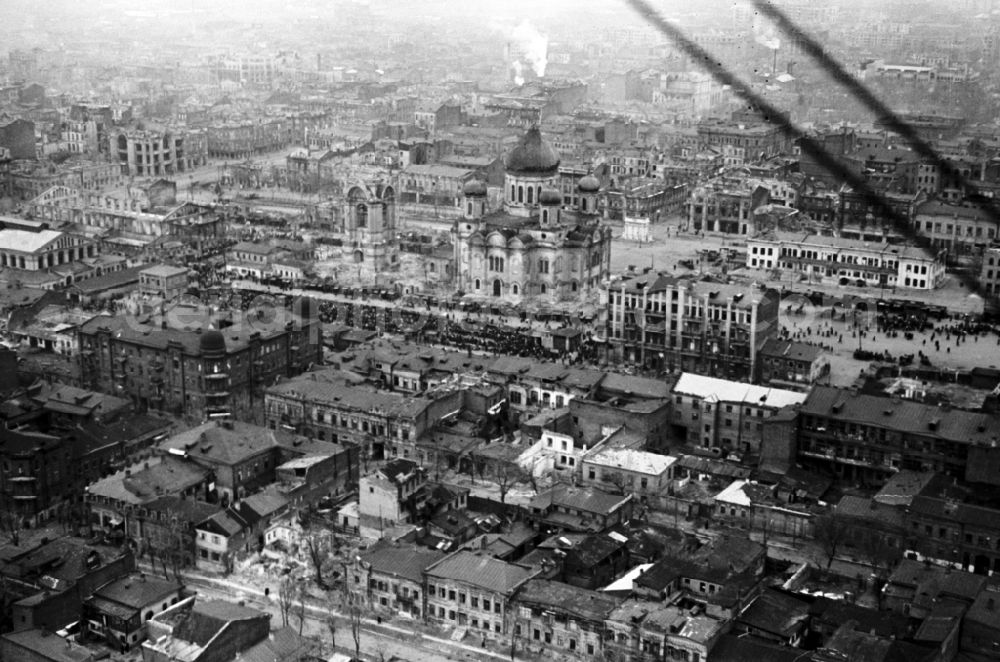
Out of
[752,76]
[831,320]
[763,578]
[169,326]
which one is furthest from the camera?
[752,76]

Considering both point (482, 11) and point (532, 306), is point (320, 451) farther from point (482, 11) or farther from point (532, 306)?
point (482, 11)

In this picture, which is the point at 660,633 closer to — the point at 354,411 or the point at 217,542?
the point at 217,542

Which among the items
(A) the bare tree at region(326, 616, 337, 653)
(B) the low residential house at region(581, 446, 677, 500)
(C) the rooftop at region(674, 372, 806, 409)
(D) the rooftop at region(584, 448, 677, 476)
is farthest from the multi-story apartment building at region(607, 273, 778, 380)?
(A) the bare tree at region(326, 616, 337, 653)

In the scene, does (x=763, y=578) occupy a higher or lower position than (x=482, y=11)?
lower

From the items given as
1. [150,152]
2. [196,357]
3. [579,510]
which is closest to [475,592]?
[579,510]

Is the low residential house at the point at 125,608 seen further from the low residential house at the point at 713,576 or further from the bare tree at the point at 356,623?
the low residential house at the point at 713,576

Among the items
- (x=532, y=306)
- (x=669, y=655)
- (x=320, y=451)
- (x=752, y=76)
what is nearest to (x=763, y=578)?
(x=669, y=655)

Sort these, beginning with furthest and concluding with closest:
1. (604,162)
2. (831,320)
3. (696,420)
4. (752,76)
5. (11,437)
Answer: (752,76)
(604,162)
(831,320)
(696,420)
(11,437)

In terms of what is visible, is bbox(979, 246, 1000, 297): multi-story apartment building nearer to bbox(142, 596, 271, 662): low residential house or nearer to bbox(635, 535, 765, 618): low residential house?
bbox(635, 535, 765, 618): low residential house
